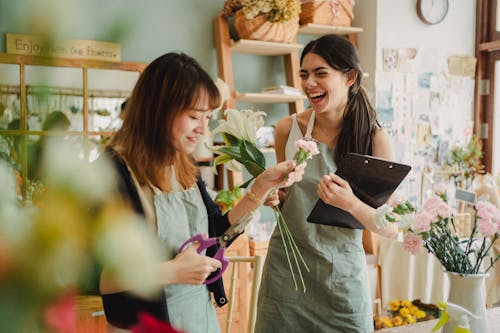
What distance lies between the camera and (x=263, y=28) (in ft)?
9.84

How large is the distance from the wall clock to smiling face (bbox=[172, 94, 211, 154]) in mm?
3018

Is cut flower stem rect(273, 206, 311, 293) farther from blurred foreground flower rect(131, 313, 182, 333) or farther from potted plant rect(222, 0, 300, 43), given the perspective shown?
potted plant rect(222, 0, 300, 43)

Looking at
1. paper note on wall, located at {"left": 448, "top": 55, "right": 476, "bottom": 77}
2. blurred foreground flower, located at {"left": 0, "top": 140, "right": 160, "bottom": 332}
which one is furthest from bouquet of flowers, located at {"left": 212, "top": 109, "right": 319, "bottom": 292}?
paper note on wall, located at {"left": 448, "top": 55, "right": 476, "bottom": 77}

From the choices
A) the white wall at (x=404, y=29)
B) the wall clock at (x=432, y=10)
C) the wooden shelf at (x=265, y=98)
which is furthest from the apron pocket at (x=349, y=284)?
A: the wall clock at (x=432, y=10)

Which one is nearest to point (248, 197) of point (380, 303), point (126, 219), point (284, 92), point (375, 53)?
point (126, 219)

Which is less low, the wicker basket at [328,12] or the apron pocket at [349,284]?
the wicker basket at [328,12]

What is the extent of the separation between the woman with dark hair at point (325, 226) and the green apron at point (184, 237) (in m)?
0.28

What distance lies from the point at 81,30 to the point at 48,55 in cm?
2

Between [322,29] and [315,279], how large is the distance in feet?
7.44

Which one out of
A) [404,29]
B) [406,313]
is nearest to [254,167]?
[406,313]

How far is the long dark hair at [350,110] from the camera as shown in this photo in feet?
5.15

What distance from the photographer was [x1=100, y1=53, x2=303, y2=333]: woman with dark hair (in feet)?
3.35

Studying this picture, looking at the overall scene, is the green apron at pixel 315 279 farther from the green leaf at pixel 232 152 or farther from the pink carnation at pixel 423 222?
the pink carnation at pixel 423 222

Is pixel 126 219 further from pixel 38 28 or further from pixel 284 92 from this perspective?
pixel 284 92
